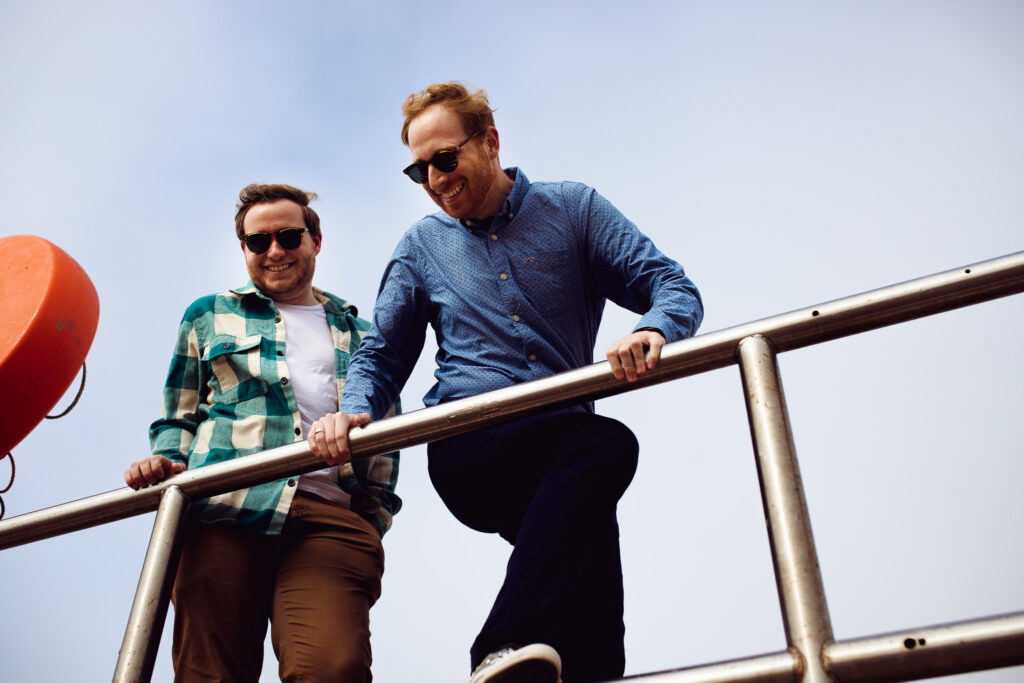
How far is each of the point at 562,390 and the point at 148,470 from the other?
3.21 feet

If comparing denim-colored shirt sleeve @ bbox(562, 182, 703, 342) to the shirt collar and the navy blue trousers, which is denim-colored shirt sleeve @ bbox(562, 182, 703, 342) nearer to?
the shirt collar

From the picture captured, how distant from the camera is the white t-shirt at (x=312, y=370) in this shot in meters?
2.37

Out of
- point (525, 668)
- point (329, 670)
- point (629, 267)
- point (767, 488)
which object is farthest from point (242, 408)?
point (767, 488)

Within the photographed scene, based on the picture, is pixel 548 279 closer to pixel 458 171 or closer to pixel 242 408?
pixel 458 171

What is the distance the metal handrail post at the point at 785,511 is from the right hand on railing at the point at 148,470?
47.9 inches

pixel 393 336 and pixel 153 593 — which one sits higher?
pixel 393 336

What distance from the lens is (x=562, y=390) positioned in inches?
→ 62.4

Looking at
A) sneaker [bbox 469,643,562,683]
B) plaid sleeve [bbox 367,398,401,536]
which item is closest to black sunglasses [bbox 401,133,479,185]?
plaid sleeve [bbox 367,398,401,536]

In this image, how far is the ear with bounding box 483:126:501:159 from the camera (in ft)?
7.61

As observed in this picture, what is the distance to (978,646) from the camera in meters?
1.07

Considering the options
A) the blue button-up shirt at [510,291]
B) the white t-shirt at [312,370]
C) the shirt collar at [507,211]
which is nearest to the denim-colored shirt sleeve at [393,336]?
the blue button-up shirt at [510,291]

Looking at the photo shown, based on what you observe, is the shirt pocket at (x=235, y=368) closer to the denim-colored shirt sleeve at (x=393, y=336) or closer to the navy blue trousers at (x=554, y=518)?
the denim-colored shirt sleeve at (x=393, y=336)

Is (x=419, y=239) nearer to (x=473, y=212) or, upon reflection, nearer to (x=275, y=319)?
(x=473, y=212)

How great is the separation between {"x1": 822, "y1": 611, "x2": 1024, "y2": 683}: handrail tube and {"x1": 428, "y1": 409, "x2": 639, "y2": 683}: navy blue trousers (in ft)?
1.77
